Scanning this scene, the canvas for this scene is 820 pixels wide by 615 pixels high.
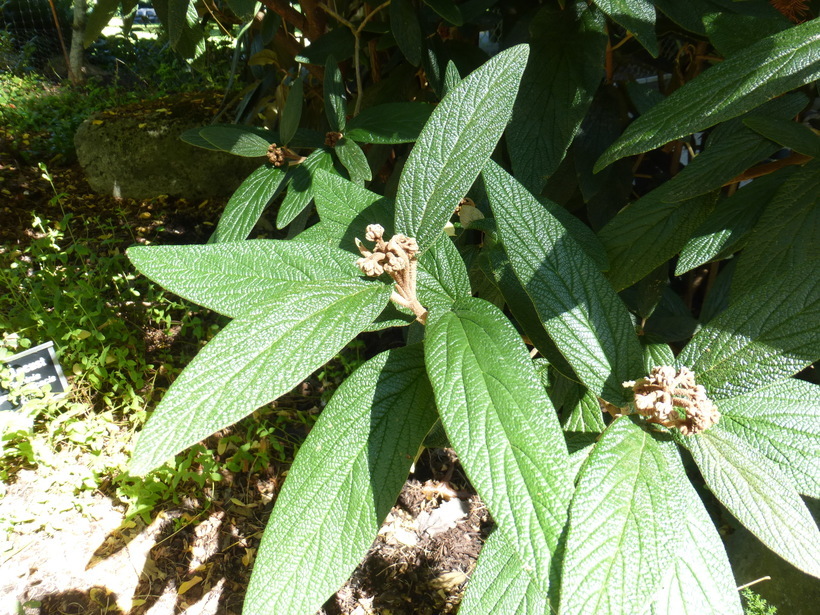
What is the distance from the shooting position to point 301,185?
993 mm

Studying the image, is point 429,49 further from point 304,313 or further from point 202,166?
point 202,166

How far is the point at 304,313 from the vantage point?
0.54 meters

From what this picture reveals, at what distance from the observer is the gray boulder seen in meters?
3.25

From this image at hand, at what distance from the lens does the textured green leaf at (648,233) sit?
2.79 ft

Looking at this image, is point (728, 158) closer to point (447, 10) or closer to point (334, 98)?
point (447, 10)

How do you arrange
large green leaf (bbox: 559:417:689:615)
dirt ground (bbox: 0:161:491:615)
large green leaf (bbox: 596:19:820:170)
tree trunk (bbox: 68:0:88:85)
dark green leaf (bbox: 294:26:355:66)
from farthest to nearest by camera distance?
tree trunk (bbox: 68:0:88:85) → dirt ground (bbox: 0:161:491:615) → dark green leaf (bbox: 294:26:355:66) → large green leaf (bbox: 596:19:820:170) → large green leaf (bbox: 559:417:689:615)

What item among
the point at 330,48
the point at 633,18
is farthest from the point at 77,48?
the point at 633,18

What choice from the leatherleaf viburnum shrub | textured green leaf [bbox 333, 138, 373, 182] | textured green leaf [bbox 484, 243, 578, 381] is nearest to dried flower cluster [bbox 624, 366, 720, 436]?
the leatherleaf viburnum shrub

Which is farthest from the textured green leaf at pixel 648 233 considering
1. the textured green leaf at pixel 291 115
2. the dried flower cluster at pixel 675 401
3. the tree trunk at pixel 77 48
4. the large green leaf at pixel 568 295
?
the tree trunk at pixel 77 48

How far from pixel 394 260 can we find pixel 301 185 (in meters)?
0.50

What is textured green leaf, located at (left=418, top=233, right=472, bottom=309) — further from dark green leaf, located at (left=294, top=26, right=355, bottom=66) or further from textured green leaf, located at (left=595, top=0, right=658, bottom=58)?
dark green leaf, located at (left=294, top=26, right=355, bottom=66)

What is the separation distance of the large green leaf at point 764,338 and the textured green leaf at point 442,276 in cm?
26

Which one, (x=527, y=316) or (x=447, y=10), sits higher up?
(x=447, y=10)

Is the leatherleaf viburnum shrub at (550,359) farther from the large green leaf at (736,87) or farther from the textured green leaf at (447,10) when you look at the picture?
the textured green leaf at (447,10)
